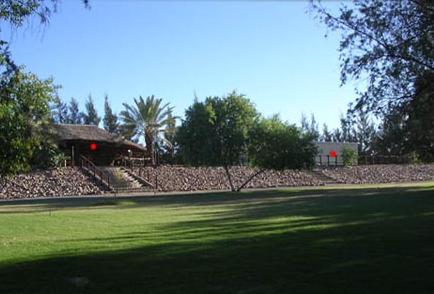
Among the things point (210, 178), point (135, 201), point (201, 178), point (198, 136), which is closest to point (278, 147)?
point (198, 136)

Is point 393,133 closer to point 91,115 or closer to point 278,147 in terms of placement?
point 278,147

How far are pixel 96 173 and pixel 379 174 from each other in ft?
122

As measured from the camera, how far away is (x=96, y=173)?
176ft

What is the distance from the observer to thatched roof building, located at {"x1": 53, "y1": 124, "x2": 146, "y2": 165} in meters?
58.8

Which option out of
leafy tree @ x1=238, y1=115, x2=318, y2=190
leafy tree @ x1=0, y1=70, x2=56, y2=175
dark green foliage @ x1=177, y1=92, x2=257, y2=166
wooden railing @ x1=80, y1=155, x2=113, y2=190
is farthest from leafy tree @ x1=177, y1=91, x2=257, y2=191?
leafy tree @ x1=0, y1=70, x2=56, y2=175

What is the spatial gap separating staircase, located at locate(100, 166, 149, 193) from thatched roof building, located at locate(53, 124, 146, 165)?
13.9 ft

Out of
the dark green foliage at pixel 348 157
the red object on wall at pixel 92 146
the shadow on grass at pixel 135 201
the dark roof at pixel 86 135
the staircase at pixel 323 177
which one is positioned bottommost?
the shadow on grass at pixel 135 201

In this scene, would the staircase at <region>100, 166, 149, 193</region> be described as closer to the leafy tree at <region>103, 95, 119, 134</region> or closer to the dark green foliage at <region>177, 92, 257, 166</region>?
the dark green foliage at <region>177, 92, 257, 166</region>

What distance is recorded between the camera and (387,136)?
17.3 meters

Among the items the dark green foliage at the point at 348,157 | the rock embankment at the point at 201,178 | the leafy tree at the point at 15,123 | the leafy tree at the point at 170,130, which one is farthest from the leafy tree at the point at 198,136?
the leafy tree at the point at 15,123

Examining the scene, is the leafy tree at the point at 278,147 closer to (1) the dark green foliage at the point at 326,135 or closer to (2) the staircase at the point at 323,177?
(2) the staircase at the point at 323,177

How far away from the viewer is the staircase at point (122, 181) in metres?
50.6

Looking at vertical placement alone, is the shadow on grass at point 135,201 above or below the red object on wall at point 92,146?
below

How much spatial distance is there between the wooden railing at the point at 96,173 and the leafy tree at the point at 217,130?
22.4 feet
